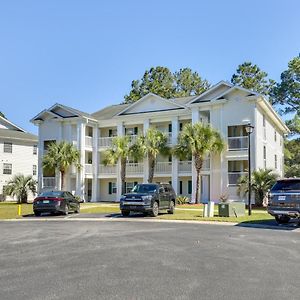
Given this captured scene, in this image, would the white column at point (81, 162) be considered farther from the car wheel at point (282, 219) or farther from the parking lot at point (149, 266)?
the parking lot at point (149, 266)

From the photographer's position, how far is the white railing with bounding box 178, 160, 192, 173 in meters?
38.1

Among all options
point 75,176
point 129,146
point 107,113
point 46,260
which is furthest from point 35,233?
point 107,113

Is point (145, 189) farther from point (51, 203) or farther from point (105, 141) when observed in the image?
point (105, 141)

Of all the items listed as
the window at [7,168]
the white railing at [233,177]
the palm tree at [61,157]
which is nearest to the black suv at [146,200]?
the white railing at [233,177]

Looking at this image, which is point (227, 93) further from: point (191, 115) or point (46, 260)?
point (46, 260)

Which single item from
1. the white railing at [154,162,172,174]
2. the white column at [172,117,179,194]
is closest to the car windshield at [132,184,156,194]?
the white column at [172,117,179,194]

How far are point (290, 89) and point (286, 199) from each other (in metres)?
38.5

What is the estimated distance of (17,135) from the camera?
5459cm

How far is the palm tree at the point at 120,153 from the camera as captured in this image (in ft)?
124

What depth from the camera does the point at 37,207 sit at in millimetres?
24797

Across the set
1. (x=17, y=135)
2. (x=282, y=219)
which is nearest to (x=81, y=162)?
(x=17, y=135)

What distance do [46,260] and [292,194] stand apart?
11.1 metres

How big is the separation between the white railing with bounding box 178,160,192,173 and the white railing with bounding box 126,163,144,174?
12.7 feet

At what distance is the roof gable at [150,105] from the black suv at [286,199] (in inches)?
873
